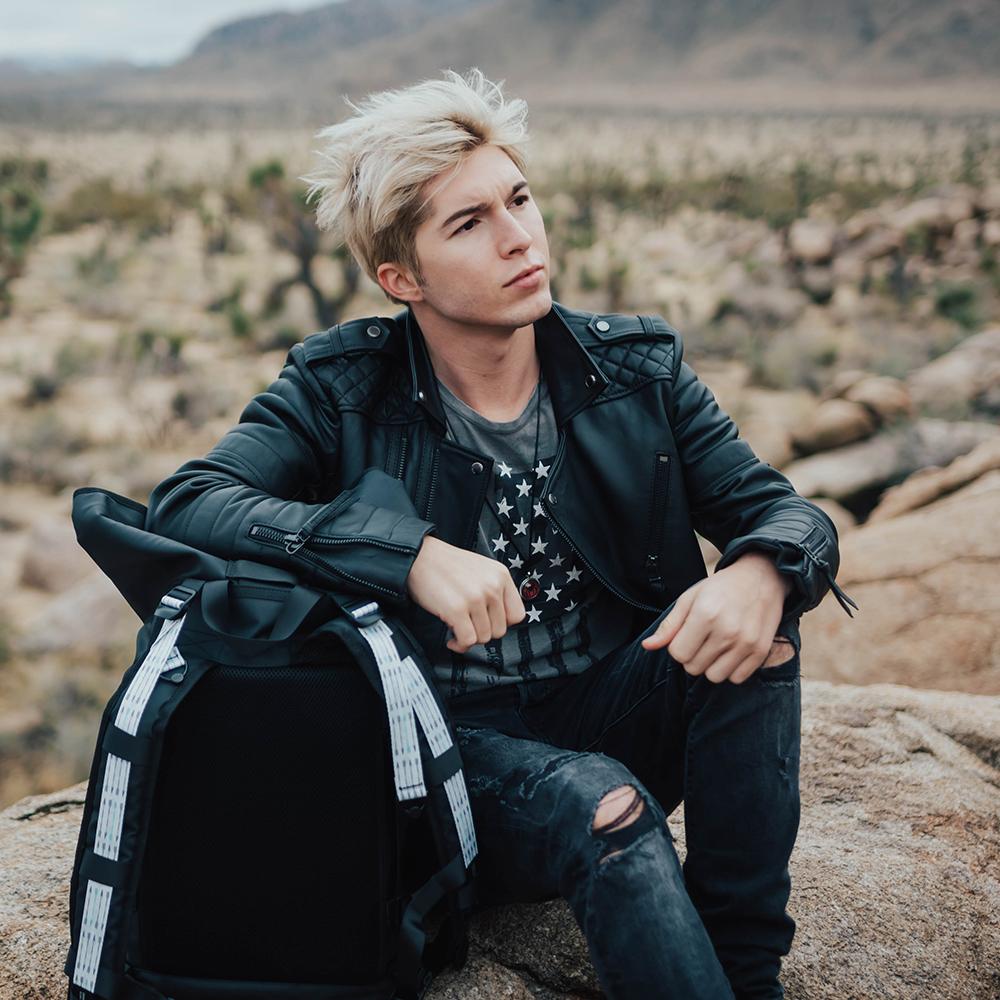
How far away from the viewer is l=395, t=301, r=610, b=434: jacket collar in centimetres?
213

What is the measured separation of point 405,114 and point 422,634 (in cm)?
106

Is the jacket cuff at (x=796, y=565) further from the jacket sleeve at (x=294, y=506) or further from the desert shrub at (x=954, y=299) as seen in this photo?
the desert shrub at (x=954, y=299)

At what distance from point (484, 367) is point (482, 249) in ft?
0.82

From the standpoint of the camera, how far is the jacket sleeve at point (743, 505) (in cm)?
179

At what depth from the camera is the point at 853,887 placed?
6.98 feet

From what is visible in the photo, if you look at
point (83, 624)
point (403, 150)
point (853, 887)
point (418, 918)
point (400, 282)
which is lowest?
point (83, 624)

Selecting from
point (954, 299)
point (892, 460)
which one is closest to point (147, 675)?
point (892, 460)

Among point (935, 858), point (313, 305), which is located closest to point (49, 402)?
point (313, 305)

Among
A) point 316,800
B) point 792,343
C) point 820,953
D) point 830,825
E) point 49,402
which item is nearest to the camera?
point 316,800

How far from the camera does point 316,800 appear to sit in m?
1.64

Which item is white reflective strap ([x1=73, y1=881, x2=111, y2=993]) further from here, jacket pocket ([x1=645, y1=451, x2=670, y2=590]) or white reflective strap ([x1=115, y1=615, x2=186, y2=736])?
jacket pocket ([x1=645, y1=451, x2=670, y2=590])

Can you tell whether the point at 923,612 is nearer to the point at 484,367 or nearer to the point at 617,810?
the point at 484,367

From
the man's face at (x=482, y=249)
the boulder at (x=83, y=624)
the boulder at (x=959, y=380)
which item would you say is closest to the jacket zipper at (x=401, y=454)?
the man's face at (x=482, y=249)

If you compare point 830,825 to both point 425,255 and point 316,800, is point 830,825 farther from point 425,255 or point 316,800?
point 425,255
